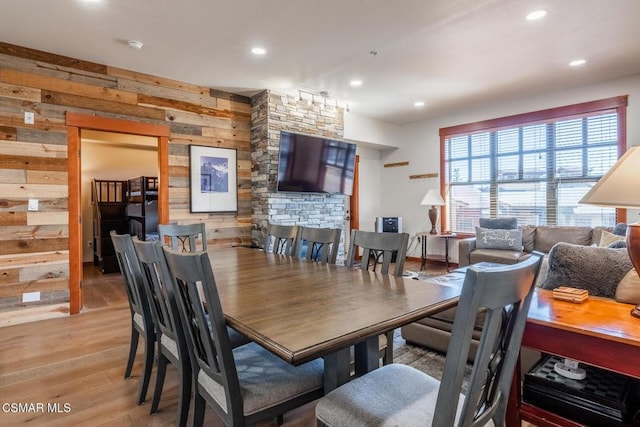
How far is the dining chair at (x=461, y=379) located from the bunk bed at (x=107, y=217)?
5782 mm

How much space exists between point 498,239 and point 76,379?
16.5 ft

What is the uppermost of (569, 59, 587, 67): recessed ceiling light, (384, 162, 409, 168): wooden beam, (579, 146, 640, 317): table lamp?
(569, 59, 587, 67): recessed ceiling light

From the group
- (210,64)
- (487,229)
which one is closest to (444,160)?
(487,229)

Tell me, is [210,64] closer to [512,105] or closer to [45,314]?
[45,314]

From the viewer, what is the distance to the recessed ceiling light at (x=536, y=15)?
289 centimetres

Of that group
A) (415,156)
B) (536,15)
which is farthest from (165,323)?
(415,156)

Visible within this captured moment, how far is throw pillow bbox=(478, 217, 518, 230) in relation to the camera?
5.11 meters

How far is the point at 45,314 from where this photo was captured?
11.7 feet

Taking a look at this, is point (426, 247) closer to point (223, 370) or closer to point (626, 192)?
point (626, 192)

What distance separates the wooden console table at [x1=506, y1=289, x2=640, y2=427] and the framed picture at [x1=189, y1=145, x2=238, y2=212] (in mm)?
3959

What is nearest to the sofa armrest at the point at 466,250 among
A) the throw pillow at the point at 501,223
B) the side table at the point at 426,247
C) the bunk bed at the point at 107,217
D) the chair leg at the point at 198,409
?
the throw pillow at the point at 501,223

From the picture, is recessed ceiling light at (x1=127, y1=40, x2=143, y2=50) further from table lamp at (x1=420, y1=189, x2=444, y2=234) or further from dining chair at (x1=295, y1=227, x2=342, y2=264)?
table lamp at (x1=420, y1=189, x2=444, y2=234)

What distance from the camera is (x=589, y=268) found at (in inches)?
77.4
